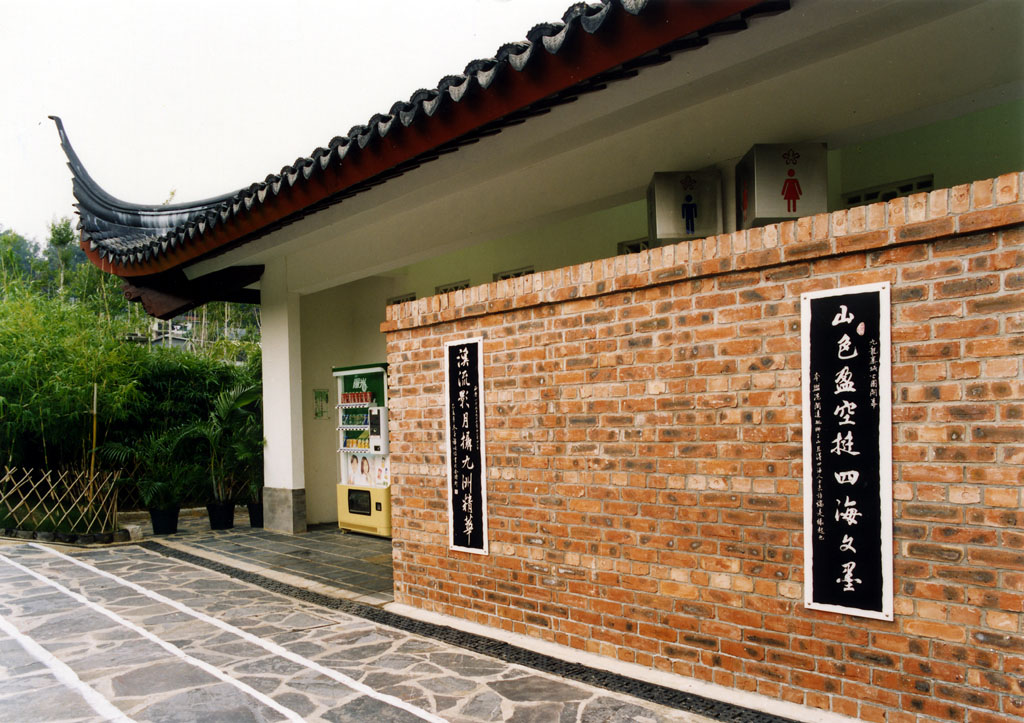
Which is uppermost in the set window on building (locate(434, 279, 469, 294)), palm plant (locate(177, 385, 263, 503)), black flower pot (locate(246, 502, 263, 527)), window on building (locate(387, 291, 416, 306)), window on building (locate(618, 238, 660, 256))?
window on building (locate(618, 238, 660, 256))

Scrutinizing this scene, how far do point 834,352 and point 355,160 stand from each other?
3.70m

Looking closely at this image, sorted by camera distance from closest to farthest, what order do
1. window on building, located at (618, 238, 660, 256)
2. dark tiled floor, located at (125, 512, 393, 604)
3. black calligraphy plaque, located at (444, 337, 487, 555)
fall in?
black calligraphy plaque, located at (444, 337, 487, 555), dark tiled floor, located at (125, 512, 393, 604), window on building, located at (618, 238, 660, 256)

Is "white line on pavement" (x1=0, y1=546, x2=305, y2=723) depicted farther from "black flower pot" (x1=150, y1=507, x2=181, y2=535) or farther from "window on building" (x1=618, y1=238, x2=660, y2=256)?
"window on building" (x1=618, y1=238, x2=660, y2=256)

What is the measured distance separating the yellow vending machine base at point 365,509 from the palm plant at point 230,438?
1.80m

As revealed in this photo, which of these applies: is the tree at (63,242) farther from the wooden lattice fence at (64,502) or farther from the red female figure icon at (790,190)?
the red female figure icon at (790,190)

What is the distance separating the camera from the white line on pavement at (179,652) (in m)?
3.88

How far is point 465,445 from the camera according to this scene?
5117mm

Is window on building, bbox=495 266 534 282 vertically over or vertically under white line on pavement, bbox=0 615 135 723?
over

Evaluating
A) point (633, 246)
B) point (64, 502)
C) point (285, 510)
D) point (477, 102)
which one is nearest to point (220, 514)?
point (285, 510)

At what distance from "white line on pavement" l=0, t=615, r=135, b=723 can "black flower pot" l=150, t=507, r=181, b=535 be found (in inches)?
170

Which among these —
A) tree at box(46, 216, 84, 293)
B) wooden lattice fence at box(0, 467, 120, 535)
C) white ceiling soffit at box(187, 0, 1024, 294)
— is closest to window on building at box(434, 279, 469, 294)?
white ceiling soffit at box(187, 0, 1024, 294)

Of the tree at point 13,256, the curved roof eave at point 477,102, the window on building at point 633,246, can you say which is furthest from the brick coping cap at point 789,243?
the tree at point 13,256

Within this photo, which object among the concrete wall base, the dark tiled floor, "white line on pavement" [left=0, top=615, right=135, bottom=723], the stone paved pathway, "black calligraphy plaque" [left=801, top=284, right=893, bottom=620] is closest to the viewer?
"black calligraphy plaque" [left=801, top=284, right=893, bottom=620]

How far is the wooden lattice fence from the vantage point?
949cm
